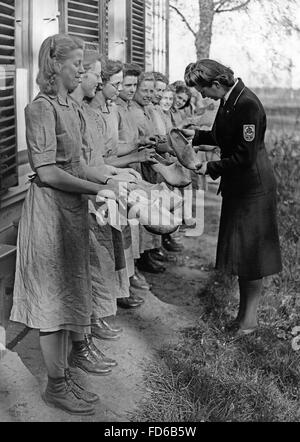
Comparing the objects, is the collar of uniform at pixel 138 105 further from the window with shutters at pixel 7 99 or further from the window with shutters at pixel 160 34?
the window with shutters at pixel 160 34

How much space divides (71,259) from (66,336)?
406 mm

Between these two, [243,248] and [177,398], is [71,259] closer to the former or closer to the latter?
[177,398]

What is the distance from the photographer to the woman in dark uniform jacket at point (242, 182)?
386 cm

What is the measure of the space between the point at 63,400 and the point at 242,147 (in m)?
1.71

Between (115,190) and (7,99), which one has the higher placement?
(7,99)

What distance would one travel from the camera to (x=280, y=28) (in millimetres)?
11648

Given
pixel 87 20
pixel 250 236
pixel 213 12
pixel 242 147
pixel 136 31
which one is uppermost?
pixel 213 12

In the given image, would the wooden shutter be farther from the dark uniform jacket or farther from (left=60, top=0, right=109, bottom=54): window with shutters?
the dark uniform jacket

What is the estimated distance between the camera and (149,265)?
5.78m

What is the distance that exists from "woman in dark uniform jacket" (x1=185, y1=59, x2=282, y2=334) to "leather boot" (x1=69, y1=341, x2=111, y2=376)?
1.01 metres

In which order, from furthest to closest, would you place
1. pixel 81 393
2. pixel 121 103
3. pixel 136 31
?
1. pixel 136 31
2. pixel 121 103
3. pixel 81 393

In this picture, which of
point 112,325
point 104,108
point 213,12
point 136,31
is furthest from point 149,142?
point 213,12

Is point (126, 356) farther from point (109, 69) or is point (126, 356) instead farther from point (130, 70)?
point (130, 70)

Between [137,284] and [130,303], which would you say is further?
[137,284]
